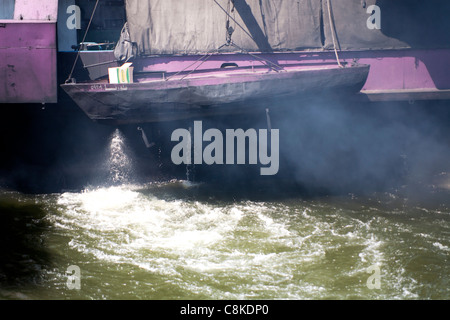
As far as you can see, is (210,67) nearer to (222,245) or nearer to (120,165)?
(120,165)

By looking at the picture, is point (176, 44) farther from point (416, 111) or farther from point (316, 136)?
point (416, 111)

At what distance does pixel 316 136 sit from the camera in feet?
37.3

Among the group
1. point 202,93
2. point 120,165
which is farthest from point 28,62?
point 202,93

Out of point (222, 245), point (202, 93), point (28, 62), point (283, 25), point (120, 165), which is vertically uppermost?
point (283, 25)

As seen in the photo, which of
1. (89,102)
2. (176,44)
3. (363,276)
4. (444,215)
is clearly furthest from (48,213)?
(444,215)

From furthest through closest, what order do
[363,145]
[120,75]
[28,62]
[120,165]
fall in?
[363,145] → [120,165] → [120,75] → [28,62]

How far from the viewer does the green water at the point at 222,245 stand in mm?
6602

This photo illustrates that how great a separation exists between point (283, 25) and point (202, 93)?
2782 mm

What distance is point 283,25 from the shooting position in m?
10.9

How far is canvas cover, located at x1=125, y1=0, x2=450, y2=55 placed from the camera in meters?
10.6

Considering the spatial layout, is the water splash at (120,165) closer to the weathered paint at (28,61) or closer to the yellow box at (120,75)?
the yellow box at (120,75)

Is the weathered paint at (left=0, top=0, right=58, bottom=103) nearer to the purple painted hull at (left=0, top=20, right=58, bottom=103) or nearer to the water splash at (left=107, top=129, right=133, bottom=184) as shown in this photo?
the purple painted hull at (left=0, top=20, right=58, bottom=103)

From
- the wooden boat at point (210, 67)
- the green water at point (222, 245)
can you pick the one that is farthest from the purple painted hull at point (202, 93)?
the green water at point (222, 245)

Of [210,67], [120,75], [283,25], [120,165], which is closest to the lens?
[120,75]
